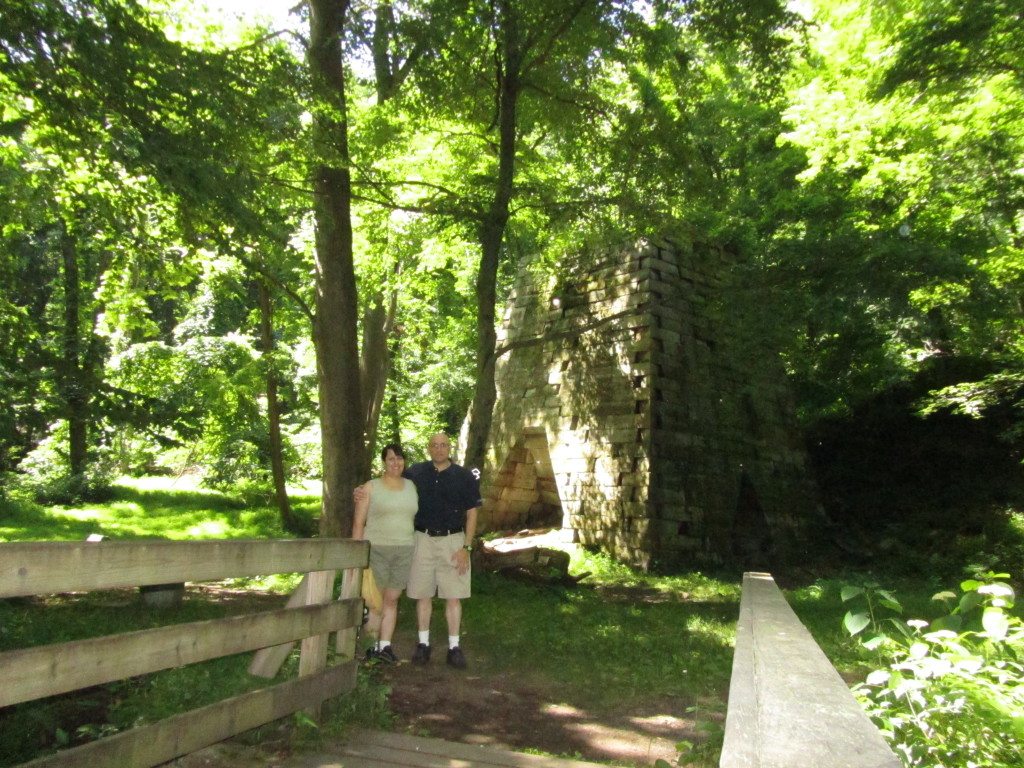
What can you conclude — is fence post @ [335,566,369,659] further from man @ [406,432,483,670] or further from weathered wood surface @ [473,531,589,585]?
weathered wood surface @ [473,531,589,585]

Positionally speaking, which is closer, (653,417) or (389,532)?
(389,532)

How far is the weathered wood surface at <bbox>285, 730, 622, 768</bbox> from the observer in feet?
12.6

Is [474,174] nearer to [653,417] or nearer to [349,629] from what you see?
[653,417]

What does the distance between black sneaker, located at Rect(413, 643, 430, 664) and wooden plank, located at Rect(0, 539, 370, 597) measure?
231cm

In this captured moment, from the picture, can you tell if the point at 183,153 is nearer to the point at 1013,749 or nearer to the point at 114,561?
the point at 114,561

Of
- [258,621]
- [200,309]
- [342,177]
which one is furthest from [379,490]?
[200,309]

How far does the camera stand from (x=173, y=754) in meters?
3.26

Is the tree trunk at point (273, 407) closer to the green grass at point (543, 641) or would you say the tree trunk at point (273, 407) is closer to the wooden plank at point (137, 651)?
the green grass at point (543, 641)

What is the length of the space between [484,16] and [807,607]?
7792mm

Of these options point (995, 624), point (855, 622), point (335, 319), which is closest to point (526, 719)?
point (855, 622)

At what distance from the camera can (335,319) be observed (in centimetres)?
985

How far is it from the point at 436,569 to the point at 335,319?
425cm

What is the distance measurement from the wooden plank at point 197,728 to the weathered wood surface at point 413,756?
26 centimetres

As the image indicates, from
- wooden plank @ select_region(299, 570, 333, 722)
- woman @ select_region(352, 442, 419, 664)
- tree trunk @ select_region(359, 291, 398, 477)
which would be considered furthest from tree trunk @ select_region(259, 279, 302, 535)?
wooden plank @ select_region(299, 570, 333, 722)
